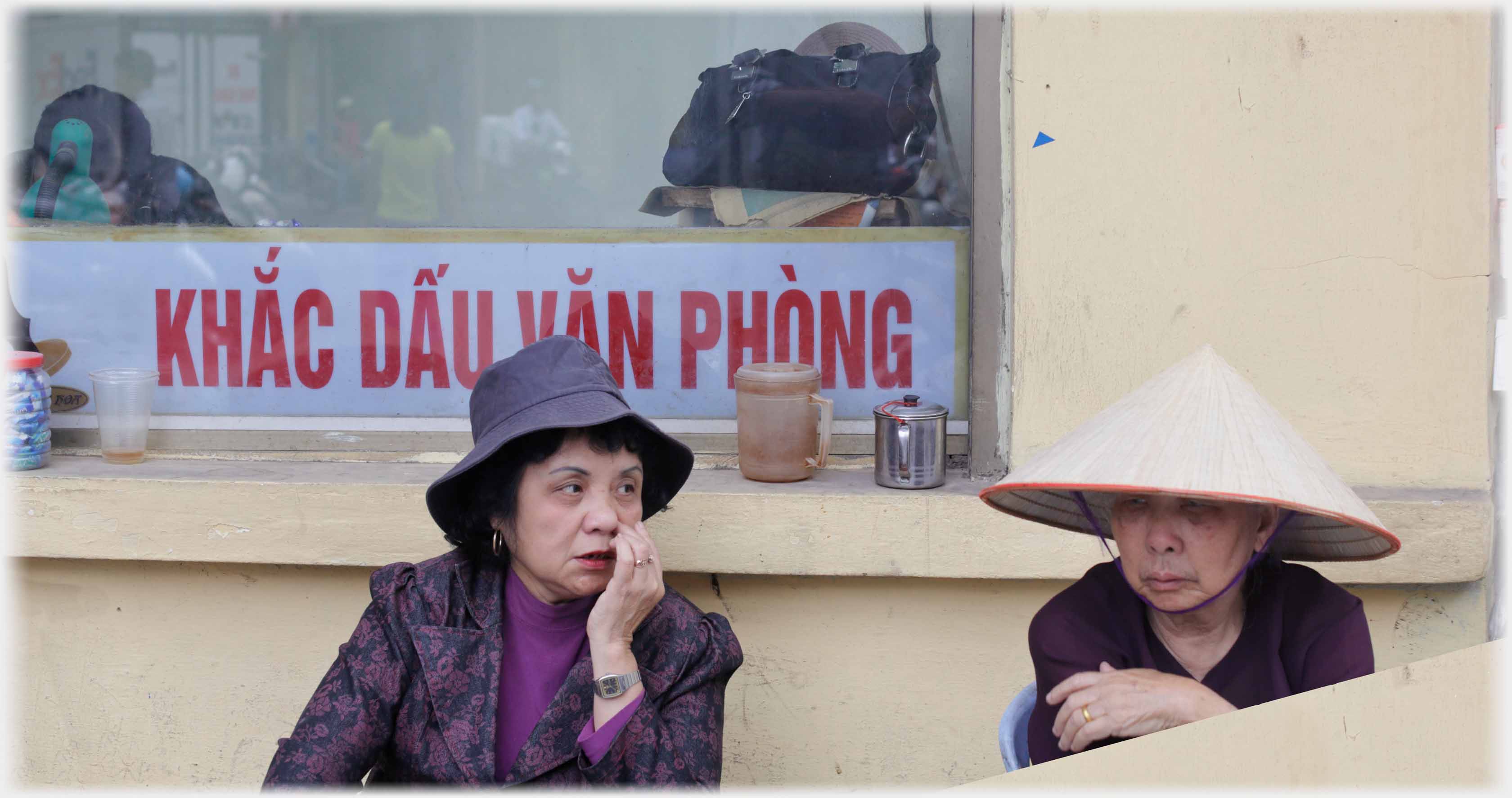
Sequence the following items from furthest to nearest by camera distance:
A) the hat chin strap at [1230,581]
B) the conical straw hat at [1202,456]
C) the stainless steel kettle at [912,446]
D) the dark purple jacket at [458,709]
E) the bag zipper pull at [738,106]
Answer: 1. the bag zipper pull at [738,106]
2. the stainless steel kettle at [912,446]
3. the dark purple jacket at [458,709]
4. the hat chin strap at [1230,581]
5. the conical straw hat at [1202,456]

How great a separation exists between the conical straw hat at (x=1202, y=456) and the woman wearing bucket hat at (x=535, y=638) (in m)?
0.63

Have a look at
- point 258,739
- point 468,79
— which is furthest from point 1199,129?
point 258,739

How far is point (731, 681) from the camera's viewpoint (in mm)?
2881

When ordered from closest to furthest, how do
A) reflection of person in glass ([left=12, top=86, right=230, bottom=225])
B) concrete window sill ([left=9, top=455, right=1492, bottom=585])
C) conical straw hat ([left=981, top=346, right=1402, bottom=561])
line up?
conical straw hat ([left=981, top=346, right=1402, bottom=561])
concrete window sill ([left=9, top=455, right=1492, bottom=585])
reflection of person in glass ([left=12, top=86, right=230, bottom=225])

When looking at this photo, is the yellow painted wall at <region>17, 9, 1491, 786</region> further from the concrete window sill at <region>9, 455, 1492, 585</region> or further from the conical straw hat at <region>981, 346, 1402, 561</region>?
the conical straw hat at <region>981, 346, 1402, 561</region>

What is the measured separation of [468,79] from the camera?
322 centimetres

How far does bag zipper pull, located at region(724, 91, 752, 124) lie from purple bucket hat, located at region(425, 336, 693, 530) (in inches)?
41.9

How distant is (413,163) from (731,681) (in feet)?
4.98

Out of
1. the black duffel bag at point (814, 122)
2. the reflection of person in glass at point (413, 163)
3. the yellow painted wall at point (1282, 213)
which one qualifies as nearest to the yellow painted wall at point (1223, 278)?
the yellow painted wall at point (1282, 213)

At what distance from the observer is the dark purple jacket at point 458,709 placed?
6.47 feet

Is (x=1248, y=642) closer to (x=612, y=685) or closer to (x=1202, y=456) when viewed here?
(x=1202, y=456)

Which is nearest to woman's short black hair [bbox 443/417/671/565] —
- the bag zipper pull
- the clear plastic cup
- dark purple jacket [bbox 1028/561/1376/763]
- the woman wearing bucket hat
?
the woman wearing bucket hat

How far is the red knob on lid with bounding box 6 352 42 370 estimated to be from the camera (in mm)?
2990

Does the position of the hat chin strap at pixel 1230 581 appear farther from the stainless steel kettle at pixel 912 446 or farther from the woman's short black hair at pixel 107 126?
the woman's short black hair at pixel 107 126
